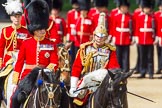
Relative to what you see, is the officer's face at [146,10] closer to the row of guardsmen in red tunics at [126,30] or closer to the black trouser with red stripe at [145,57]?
the row of guardsmen in red tunics at [126,30]

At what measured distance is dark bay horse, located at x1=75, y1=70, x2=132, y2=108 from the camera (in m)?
8.90

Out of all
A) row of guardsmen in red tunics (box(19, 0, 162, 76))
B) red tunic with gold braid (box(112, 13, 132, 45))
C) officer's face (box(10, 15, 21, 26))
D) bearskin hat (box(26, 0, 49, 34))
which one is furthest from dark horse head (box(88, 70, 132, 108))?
red tunic with gold braid (box(112, 13, 132, 45))

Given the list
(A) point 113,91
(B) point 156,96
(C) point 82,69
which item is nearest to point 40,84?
(A) point 113,91

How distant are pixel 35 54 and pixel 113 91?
1.35 m

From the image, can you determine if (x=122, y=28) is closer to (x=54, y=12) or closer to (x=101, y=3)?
(x=101, y=3)

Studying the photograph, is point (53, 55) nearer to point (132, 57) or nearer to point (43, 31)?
point (43, 31)

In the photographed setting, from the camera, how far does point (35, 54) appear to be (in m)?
9.99

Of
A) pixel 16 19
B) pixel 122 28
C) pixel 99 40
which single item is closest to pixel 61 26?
pixel 122 28

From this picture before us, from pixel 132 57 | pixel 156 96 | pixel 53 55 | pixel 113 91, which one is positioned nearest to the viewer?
pixel 113 91

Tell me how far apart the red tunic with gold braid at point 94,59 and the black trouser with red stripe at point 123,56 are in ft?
26.4

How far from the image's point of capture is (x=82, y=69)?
10.3m

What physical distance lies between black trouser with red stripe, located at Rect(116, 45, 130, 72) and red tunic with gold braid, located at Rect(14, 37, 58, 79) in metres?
8.33

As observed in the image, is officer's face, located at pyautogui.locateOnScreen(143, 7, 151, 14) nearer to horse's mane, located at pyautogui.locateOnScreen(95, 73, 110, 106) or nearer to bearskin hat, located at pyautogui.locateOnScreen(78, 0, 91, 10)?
bearskin hat, located at pyautogui.locateOnScreen(78, 0, 91, 10)

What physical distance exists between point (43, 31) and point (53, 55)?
284 mm
